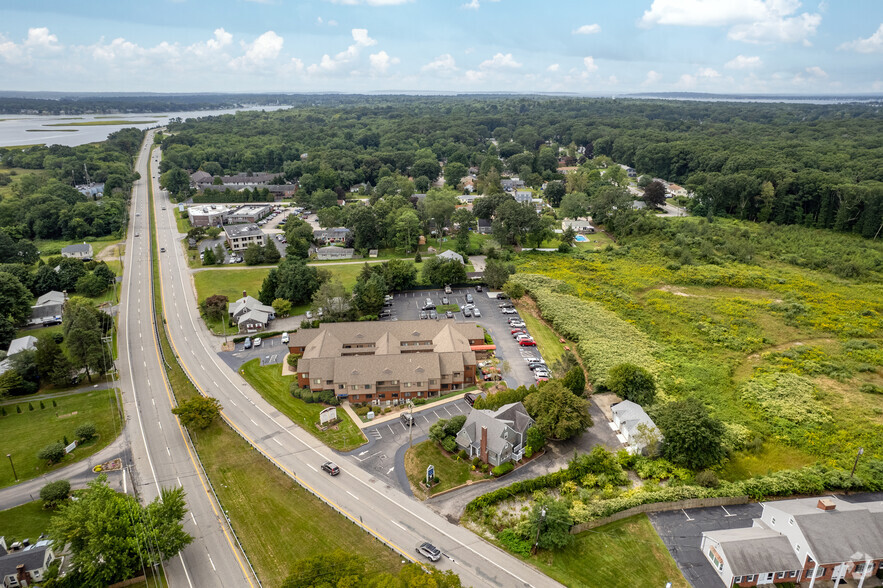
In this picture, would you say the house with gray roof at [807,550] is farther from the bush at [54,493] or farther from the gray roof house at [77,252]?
the gray roof house at [77,252]

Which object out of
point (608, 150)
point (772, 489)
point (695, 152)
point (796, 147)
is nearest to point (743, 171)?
point (695, 152)

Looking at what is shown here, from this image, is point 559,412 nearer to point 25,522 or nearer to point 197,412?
point 197,412

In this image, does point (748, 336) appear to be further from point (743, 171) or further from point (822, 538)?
point (743, 171)

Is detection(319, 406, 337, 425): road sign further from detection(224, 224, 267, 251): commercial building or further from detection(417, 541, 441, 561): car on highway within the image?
detection(224, 224, 267, 251): commercial building

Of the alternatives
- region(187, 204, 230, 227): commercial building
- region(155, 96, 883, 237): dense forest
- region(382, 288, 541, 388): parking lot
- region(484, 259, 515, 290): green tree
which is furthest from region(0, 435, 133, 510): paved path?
region(155, 96, 883, 237): dense forest

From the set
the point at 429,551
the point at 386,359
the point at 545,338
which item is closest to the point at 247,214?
the point at 386,359
